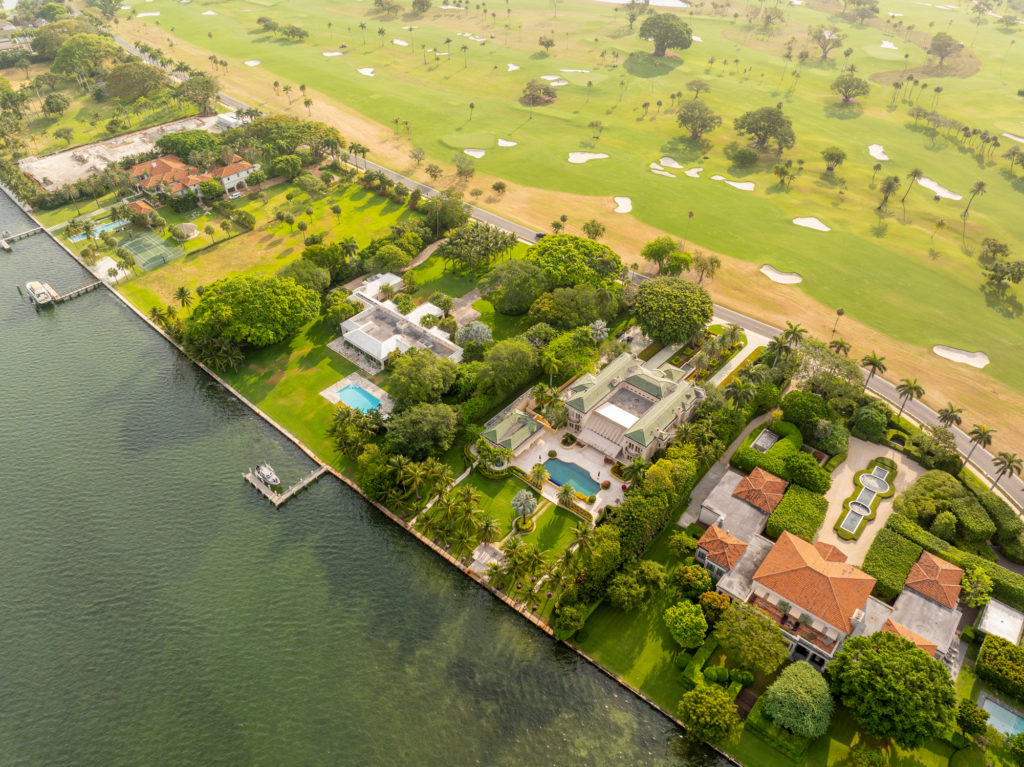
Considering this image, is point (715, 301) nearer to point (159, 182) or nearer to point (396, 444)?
point (396, 444)

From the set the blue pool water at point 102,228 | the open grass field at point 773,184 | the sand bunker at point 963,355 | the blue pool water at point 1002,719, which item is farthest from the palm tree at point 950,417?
the blue pool water at point 102,228

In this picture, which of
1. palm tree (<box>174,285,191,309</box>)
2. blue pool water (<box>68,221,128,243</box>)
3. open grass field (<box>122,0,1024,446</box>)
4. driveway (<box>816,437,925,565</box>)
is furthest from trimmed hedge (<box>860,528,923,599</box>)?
blue pool water (<box>68,221,128,243</box>)

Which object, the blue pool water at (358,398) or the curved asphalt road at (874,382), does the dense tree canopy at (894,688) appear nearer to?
the curved asphalt road at (874,382)

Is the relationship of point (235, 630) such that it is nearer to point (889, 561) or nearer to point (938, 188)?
point (889, 561)

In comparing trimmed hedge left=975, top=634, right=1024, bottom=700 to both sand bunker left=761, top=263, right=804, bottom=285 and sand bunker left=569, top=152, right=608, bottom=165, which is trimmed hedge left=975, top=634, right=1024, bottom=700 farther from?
sand bunker left=569, top=152, right=608, bottom=165

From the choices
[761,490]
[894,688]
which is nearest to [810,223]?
[761,490]

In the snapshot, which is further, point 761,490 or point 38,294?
point 38,294
